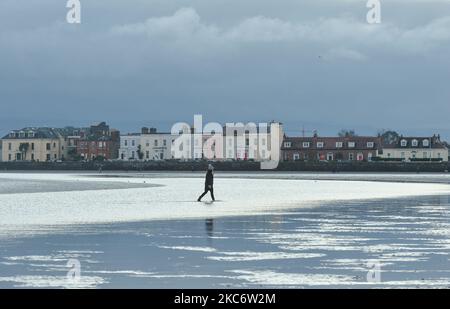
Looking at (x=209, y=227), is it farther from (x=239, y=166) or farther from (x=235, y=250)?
(x=239, y=166)

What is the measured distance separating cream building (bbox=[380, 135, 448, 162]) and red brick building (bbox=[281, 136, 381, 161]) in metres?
4.15

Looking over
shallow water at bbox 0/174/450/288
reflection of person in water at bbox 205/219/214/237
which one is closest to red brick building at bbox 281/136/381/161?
shallow water at bbox 0/174/450/288

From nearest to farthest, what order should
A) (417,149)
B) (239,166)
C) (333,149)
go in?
(239,166) → (333,149) → (417,149)

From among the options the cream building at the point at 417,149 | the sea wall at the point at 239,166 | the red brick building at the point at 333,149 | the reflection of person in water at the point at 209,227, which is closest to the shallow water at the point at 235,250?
the reflection of person in water at the point at 209,227

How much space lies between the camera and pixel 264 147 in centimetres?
19488

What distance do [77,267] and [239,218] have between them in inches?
548

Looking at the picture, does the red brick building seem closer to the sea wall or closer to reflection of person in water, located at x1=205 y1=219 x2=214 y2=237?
the sea wall

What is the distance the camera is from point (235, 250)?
2038cm

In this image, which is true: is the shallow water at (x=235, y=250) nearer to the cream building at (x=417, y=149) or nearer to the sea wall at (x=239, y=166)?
the sea wall at (x=239, y=166)

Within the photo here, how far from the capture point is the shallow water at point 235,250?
15.5 metres

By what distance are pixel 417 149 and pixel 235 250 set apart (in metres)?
173

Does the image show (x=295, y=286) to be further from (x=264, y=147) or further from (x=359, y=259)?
(x=264, y=147)

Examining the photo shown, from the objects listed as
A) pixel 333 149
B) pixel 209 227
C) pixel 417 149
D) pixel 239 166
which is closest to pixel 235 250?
pixel 209 227
